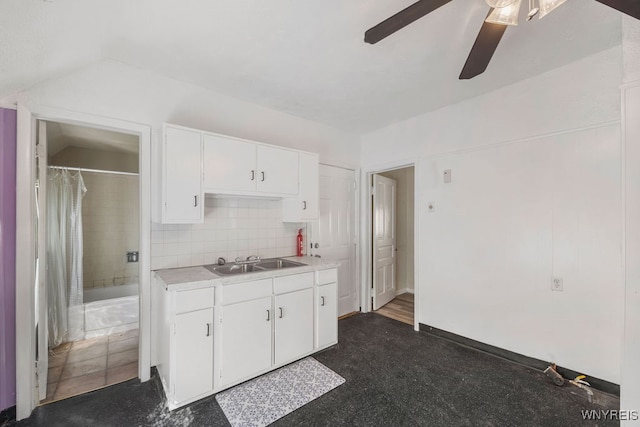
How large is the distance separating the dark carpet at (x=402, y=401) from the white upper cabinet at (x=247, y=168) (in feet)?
5.39

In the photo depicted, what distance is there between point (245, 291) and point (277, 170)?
118 centimetres

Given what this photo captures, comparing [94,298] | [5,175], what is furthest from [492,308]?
[94,298]

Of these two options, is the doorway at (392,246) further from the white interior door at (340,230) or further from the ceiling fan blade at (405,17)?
the ceiling fan blade at (405,17)

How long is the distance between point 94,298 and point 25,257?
2117 millimetres

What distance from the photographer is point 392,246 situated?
4207 millimetres

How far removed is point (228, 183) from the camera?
2.28 meters

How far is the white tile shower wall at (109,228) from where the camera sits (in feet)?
11.7

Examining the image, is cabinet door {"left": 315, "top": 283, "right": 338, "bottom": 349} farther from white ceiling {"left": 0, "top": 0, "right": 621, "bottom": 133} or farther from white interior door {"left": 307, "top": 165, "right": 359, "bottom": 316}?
white ceiling {"left": 0, "top": 0, "right": 621, "bottom": 133}

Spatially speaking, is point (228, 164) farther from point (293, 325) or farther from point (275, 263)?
point (293, 325)

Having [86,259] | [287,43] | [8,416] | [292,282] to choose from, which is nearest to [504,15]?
[287,43]

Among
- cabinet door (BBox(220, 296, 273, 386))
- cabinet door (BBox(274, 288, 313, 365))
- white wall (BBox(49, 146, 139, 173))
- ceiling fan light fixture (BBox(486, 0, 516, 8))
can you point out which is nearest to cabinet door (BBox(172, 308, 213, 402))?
cabinet door (BBox(220, 296, 273, 386))

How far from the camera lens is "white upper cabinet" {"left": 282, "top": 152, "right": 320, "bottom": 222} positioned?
9.10ft

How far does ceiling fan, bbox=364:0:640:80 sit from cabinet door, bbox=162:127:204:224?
155 cm

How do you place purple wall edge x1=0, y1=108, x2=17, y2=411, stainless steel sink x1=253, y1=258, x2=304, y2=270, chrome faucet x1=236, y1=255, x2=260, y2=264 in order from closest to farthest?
purple wall edge x1=0, y1=108, x2=17, y2=411 → chrome faucet x1=236, y1=255, x2=260, y2=264 → stainless steel sink x1=253, y1=258, x2=304, y2=270
